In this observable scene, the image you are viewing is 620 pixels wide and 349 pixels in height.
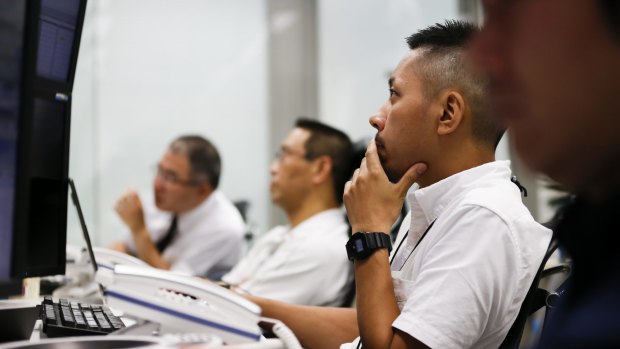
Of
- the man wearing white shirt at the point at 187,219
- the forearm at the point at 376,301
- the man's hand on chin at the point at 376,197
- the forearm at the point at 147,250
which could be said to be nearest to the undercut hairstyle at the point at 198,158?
the man wearing white shirt at the point at 187,219

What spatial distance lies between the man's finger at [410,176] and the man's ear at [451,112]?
77 millimetres

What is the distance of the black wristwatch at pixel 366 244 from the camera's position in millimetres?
1252

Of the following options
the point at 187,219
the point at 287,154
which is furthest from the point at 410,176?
the point at 187,219

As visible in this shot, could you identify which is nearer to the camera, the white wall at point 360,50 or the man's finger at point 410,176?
the man's finger at point 410,176

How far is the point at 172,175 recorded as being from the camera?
3230 mm

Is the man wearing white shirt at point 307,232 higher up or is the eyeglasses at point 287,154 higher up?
the eyeglasses at point 287,154

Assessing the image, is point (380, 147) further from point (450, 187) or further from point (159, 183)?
point (159, 183)

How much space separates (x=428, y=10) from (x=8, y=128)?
115 inches

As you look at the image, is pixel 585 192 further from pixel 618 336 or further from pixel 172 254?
pixel 172 254

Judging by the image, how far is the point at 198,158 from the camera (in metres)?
3.28

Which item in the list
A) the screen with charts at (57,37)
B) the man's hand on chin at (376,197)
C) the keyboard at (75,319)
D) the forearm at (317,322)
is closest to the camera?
the keyboard at (75,319)

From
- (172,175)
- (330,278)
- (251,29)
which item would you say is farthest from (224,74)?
(330,278)

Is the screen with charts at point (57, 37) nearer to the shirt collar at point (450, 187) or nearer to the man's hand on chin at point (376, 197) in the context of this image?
the man's hand on chin at point (376, 197)

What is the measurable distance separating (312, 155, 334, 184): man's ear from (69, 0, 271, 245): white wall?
1838 millimetres
